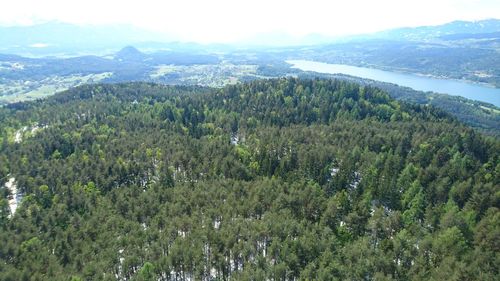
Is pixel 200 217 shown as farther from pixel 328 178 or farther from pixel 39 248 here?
pixel 328 178

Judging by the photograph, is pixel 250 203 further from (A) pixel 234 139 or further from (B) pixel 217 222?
(A) pixel 234 139

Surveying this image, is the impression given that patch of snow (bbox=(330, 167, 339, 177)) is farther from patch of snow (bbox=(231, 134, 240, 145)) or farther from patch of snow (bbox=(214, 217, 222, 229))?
patch of snow (bbox=(231, 134, 240, 145))

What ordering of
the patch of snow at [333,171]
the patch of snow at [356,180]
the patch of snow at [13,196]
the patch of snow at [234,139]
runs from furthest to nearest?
the patch of snow at [234,139] → the patch of snow at [333,171] → the patch of snow at [356,180] → the patch of snow at [13,196]

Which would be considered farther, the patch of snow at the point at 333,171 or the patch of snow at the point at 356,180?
the patch of snow at the point at 333,171

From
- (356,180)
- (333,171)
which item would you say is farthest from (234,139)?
(356,180)

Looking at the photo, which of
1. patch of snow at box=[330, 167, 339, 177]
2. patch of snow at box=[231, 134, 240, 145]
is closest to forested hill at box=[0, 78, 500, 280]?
patch of snow at box=[231, 134, 240, 145]

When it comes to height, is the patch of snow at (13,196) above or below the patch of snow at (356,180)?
below

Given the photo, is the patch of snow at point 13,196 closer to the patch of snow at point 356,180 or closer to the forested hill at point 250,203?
the forested hill at point 250,203

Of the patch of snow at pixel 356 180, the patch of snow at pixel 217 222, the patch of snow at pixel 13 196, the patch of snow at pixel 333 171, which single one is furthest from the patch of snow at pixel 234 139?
the patch of snow at pixel 13 196

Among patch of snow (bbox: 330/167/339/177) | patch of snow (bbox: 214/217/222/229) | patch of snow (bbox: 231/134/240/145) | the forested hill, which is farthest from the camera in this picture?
patch of snow (bbox: 231/134/240/145)
